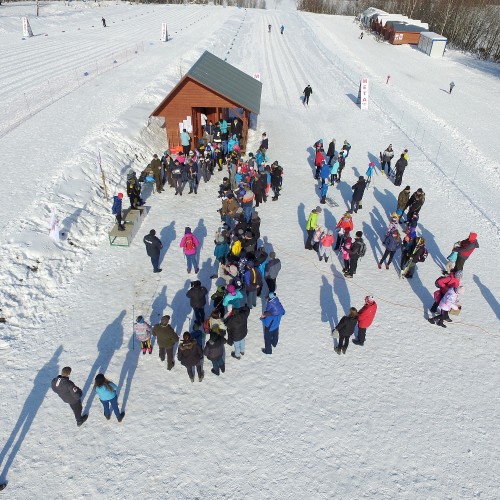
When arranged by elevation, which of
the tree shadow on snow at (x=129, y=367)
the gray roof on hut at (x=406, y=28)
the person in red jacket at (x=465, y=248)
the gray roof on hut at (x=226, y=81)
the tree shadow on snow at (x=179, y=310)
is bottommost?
the tree shadow on snow at (x=129, y=367)

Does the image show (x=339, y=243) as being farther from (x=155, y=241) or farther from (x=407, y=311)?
(x=155, y=241)

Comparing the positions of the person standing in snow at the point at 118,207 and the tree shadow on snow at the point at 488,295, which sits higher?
the person standing in snow at the point at 118,207

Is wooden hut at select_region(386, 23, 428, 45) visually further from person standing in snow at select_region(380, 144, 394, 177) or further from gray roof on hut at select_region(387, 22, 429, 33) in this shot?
person standing in snow at select_region(380, 144, 394, 177)

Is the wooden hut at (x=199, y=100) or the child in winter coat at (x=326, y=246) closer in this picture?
the child in winter coat at (x=326, y=246)

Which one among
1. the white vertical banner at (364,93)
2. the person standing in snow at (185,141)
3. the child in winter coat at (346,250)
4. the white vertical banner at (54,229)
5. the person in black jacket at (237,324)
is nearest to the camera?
the person in black jacket at (237,324)

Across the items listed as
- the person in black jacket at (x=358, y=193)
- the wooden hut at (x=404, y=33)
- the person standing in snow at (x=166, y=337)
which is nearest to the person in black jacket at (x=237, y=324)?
the person standing in snow at (x=166, y=337)

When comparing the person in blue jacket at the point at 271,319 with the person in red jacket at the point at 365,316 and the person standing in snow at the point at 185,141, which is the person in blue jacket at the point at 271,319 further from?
the person standing in snow at the point at 185,141

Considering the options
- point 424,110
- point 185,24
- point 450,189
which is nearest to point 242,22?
point 185,24

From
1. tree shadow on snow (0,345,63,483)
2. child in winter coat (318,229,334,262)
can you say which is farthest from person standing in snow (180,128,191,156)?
tree shadow on snow (0,345,63,483)
